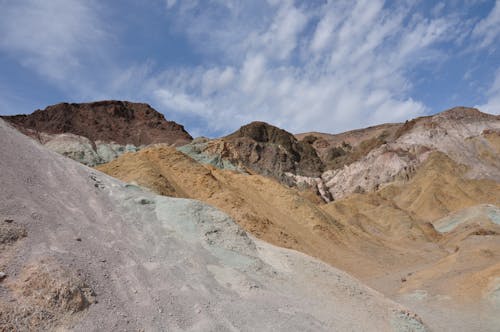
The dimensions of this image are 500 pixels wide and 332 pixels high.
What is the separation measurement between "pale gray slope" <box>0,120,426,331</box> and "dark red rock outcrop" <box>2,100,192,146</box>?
6692cm

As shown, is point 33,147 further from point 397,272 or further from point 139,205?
point 397,272

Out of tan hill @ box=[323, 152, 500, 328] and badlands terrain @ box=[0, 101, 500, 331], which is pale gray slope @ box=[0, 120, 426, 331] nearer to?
badlands terrain @ box=[0, 101, 500, 331]

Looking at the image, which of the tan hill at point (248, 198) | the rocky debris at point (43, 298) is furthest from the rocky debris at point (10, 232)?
the tan hill at point (248, 198)

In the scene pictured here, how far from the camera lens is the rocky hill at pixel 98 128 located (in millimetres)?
63025

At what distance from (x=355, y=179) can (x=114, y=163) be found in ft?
209

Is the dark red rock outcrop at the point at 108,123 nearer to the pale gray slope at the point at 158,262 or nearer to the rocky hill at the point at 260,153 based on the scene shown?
the rocky hill at the point at 260,153

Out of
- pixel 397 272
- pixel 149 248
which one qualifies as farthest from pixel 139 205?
pixel 397 272

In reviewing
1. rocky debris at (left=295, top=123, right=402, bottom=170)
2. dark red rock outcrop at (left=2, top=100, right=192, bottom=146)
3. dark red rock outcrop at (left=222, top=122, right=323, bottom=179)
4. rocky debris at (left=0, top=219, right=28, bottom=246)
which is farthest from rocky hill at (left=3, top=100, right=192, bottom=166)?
rocky debris at (left=0, top=219, right=28, bottom=246)

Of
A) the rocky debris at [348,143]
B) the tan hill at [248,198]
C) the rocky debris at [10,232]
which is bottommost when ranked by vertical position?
the rocky debris at [10,232]

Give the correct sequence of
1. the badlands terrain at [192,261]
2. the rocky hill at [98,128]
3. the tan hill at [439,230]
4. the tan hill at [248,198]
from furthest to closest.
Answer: the rocky hill at [98,128] → the tan hill at [248,198] → the tan hill at [439,230] → the badlands terrain at [192,261]

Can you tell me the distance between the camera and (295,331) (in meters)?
8.36

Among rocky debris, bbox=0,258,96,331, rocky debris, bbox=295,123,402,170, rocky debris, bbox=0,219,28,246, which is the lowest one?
rocky debris, bbox=0,258,96,331

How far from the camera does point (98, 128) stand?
77312mm

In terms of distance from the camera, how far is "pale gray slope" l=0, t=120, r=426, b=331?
287 inches
